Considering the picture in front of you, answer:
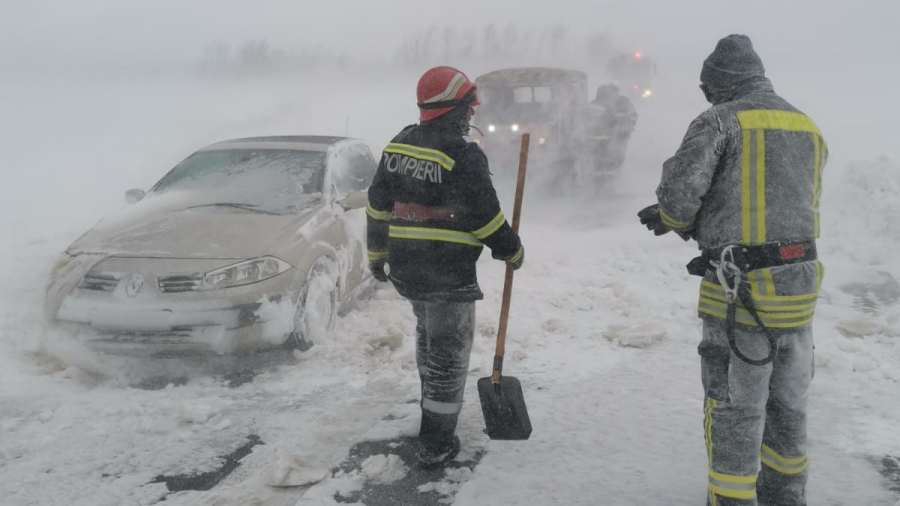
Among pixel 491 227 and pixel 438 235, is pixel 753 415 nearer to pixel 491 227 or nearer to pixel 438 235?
pixel 491 227

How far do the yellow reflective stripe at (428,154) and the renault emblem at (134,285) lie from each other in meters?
2.17

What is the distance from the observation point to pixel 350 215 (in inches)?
223

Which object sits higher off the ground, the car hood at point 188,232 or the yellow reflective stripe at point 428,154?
the yellow reflective stripe at point 428,154

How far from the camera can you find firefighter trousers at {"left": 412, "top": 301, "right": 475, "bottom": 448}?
10.5 feet

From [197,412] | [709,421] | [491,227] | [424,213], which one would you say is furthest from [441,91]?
[197,412]

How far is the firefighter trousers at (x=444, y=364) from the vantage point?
10.5 feet

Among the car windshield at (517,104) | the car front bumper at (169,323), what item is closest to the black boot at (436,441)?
the car front bumper at (169,323)

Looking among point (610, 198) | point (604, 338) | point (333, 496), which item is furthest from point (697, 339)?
point (610, 198)

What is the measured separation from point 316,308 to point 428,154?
2.20 m

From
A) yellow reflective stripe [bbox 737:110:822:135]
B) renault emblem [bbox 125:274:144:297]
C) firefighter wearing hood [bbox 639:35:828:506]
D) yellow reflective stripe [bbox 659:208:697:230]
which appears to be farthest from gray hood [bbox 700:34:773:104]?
renault emblem [bbox 125:274:144:297]

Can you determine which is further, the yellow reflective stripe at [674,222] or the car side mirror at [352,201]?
the car side mirror at [352,201]

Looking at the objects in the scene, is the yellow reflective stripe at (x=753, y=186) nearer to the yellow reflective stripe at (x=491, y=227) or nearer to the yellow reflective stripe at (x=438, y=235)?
the yellow reflective stripe at (x=491, y=227)

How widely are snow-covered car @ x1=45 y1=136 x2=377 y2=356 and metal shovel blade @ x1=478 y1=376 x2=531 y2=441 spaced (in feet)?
5.99

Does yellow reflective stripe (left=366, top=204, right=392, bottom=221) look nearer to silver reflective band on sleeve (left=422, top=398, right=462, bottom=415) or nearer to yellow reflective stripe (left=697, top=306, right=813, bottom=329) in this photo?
silver reflective band on sleeve (left=422, top=398, right=462, bottom=415)
